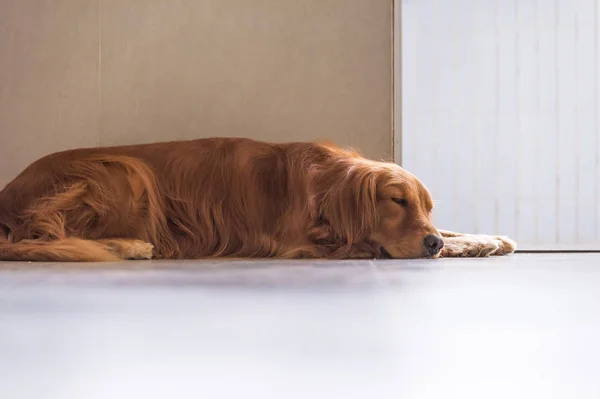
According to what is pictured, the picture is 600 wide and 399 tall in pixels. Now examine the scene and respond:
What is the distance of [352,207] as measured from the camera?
2373mm

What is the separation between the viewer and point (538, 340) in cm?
75

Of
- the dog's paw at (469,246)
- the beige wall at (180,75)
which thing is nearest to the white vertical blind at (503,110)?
the beige wall at (180,75)

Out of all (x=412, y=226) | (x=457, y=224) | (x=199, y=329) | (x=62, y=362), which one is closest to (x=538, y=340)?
(x=199, y=329)

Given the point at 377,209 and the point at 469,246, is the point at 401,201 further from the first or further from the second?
the point at 469,246

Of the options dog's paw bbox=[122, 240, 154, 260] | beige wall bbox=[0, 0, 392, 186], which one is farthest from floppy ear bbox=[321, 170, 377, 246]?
beige wall bbox=[0, 0, 392, 186]

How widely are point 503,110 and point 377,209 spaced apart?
4.82ft

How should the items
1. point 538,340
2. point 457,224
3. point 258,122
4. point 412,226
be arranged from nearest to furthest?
point 538,340
point 412,226
point 258,122
point 457,224

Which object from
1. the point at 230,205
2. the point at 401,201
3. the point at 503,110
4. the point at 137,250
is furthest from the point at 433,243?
the point at 503,110

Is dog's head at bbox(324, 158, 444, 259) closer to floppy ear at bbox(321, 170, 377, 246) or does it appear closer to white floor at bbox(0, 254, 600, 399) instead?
floppy ear at bbox(321, 170, 377, 246)

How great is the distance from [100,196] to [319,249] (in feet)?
2.47

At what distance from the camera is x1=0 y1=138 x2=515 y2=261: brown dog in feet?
7.52

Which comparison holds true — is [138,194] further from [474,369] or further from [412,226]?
[474,369]

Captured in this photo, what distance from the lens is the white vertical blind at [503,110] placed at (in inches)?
136

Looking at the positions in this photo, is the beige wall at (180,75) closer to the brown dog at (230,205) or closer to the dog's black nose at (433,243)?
the brown dog at (230,205)
